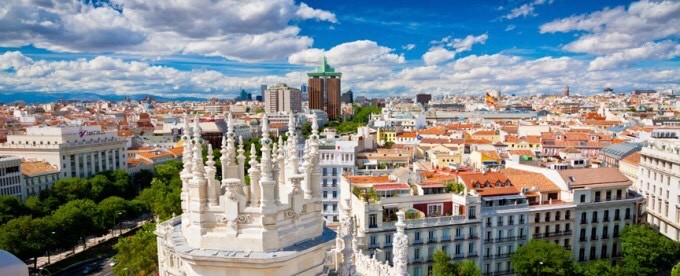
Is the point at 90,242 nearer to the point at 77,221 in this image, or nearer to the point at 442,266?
the point at 77,221

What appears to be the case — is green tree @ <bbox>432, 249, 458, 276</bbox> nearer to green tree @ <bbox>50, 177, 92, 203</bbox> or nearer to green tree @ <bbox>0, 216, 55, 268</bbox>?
green tree @ <bbox>0, 216, 55, 268</bbox>

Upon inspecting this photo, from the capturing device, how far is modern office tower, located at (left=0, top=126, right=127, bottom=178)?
74.6 m

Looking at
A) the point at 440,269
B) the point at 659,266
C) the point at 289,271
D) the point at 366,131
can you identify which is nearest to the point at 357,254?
the point at 289,271

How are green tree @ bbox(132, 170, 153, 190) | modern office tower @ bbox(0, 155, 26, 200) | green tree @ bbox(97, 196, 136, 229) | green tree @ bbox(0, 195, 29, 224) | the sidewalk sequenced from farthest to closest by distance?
1. green tree @ bbox(132, 170, 153, 190)
2. modern office tower @ bbox(0, 155, 26, 200)
3. green tree @ bbox(97, 196, 136, 229)
4. the sidewalk
5. green tree @ bbox(0, 195, 29, 224)

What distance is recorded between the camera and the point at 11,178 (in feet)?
200

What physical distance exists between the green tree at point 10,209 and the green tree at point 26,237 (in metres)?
5.60

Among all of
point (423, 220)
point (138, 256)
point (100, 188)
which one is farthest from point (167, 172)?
point (423, 220)

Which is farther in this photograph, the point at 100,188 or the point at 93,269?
the point at 100,188

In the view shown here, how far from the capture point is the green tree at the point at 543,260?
122 ft

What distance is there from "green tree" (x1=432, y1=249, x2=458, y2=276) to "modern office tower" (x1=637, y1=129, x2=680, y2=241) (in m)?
28.8

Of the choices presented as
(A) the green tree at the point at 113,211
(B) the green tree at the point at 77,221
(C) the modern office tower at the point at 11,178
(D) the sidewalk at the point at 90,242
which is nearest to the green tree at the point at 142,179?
(D) the sidewalk at the point at 90,242

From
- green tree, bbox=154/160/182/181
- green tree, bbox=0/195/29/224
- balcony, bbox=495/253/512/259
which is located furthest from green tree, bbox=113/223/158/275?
green tree, bbox=154/160/182/181

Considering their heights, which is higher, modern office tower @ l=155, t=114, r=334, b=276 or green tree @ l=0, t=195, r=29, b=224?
modern office tower @ l=155, t=114, r=334, b=276

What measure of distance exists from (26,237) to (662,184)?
6714cm
